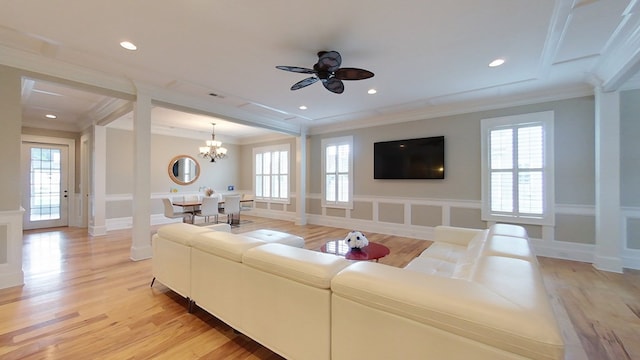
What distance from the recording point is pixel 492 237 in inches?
84.1

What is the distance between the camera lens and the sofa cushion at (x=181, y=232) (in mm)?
2305

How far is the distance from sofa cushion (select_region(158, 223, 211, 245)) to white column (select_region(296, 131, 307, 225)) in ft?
15.3

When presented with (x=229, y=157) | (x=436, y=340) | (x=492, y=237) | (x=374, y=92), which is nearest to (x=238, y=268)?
(x=436, y=340)

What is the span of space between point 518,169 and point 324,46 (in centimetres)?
401

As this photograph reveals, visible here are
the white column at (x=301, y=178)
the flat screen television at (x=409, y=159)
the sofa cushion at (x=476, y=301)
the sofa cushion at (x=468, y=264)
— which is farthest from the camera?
the white column at (x=301, y=178)

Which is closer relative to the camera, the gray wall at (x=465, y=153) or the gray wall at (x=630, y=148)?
the gray wall at (x=630, y=148)

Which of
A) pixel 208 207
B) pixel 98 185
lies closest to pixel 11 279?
pixel 208 207

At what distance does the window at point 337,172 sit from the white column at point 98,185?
17.4 feet

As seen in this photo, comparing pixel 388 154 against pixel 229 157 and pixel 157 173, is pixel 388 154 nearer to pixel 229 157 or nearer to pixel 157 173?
pixel 229 157

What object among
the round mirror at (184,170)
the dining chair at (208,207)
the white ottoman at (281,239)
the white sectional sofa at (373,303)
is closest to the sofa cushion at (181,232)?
the white sectional sofa at (373,303)

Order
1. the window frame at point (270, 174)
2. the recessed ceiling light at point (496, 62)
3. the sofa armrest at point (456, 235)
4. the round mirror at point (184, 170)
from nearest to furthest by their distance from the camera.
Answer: the sofa armrest at point (456, 235) → the recessed ceiling light at point (496, 62) → the round mirror at point (184, 170) → the window frame at point (270, 174)

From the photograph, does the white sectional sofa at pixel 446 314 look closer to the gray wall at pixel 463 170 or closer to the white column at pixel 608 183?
the white column at pixel 608 183

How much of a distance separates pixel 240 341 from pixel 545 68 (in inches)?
191

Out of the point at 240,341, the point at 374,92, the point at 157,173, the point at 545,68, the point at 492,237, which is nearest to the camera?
the point at 240,341
